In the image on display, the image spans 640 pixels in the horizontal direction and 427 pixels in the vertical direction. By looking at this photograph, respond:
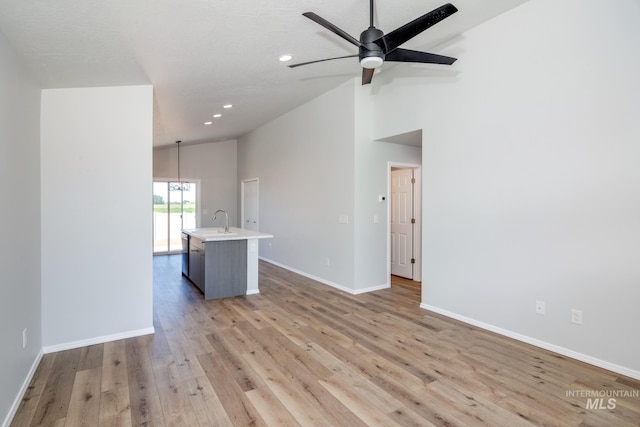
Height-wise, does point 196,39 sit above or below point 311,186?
above

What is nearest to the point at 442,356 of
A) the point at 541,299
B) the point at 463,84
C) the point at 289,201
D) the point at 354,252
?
the point at 541,299

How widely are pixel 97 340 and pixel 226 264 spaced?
1.81m

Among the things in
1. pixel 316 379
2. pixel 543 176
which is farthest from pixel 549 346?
pixel 316 379

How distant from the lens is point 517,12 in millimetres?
3180

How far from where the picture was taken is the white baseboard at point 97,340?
2922mm

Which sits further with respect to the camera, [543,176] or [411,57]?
[543,176]

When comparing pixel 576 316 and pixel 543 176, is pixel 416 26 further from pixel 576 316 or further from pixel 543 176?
pixel 576 316

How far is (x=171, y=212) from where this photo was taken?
861cm

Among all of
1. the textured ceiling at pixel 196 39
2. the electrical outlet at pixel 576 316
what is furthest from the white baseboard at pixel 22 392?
the electrical outlet at pixel 576 316

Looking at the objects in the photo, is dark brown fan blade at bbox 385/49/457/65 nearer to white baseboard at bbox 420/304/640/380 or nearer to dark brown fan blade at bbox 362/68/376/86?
dark brown fan blade at bbox 362/68/376/86

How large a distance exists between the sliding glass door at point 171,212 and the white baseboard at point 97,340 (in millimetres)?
5601

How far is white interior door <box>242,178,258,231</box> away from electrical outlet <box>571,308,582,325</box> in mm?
6373

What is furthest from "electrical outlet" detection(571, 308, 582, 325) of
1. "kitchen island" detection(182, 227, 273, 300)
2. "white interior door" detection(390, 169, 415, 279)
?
"kitchen island" detection(182, 227, 273, 300)

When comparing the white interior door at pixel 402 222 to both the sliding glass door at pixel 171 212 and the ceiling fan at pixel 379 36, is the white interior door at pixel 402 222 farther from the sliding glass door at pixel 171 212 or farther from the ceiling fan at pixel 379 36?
the sliding glass door at pixel 171 212
